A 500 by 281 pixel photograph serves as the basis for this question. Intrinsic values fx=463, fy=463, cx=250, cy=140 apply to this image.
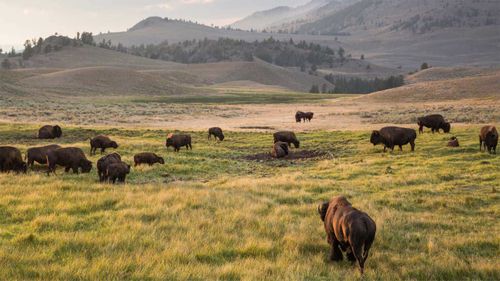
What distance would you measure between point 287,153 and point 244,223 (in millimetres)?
16835

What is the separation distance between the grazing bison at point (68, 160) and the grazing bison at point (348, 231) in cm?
1331

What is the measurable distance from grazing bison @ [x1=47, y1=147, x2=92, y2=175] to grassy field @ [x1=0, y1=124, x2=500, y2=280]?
61 centimetres

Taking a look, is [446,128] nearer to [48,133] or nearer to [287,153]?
[287,153]

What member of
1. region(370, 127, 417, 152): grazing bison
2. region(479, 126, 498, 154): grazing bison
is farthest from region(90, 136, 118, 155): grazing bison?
region(479, 126, 498, 154): grazing bison

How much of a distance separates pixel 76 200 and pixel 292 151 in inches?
Answer: 741

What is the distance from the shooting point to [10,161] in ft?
62.3

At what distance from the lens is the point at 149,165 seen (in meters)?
22.9

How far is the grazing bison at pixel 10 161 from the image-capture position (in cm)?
1895

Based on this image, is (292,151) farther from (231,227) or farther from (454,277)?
(454,277)

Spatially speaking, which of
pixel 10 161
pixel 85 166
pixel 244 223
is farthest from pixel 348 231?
pixel 10 161

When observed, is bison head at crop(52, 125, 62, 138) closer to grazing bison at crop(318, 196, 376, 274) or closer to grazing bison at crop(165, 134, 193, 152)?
grazing bison at crop(165, 134, 193, 152)

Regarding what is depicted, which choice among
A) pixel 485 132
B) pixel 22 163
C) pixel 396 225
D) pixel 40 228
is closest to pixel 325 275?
pixel 396 225

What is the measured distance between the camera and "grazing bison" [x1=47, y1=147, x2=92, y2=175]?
19547 mm

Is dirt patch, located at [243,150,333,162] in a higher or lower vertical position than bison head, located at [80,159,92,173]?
lower
